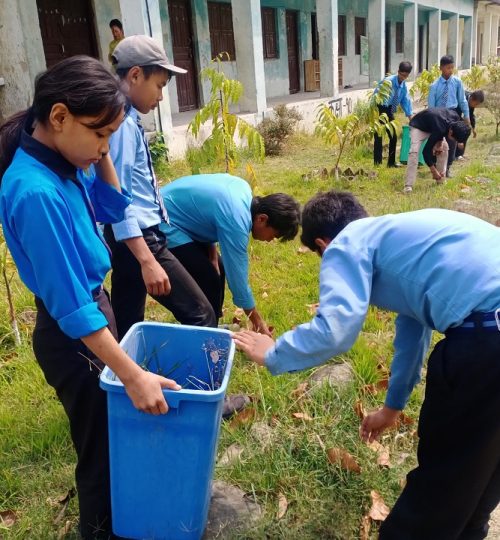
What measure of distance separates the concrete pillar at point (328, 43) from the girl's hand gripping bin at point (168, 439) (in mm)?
11958

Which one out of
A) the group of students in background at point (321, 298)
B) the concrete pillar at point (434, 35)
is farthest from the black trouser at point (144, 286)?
the concrete pillar at point (434, 35)

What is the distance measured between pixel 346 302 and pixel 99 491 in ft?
3.52

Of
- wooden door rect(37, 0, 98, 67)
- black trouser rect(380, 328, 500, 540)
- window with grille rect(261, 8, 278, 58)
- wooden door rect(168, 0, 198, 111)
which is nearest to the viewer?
black trouser rect(380, 328, 500, 540)

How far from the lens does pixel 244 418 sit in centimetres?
244

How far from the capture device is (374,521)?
76.5 inches

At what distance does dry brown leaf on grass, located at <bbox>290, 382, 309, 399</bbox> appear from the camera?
100 inches

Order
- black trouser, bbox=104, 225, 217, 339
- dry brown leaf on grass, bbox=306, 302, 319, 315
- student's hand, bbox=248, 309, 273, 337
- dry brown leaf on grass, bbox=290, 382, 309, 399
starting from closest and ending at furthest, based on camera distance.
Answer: black trouser, bbox=104, 225, 217, 339
dry brown leaf on grass, bbox=290, 382, 309, 399
student's hand, bbox=248, 309, 273, 337
dry brown leaf on grass, bbox=306, 302, 319, 315

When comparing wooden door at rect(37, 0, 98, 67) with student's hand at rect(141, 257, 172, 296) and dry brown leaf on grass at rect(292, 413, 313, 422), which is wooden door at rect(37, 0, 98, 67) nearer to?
student's hand at rect(141, 257, 172, 296)

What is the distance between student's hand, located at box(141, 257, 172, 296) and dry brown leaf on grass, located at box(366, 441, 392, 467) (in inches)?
43.3

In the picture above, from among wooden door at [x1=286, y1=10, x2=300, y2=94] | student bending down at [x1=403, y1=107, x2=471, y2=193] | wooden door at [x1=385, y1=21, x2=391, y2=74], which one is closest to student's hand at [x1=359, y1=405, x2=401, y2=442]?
student bending down at [x1=403, y1=107, x2=471, y2=193]

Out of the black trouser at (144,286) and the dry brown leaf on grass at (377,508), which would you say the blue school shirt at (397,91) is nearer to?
the black trouser at (144,286)

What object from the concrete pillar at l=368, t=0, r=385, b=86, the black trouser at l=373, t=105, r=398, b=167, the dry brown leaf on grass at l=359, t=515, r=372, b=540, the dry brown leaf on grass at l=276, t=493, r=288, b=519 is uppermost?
the concrete pillar at l=368, t=0, r=385, b=86

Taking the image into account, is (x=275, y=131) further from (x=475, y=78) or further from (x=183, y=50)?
(x=475, y=78)

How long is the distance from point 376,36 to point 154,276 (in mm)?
15154
